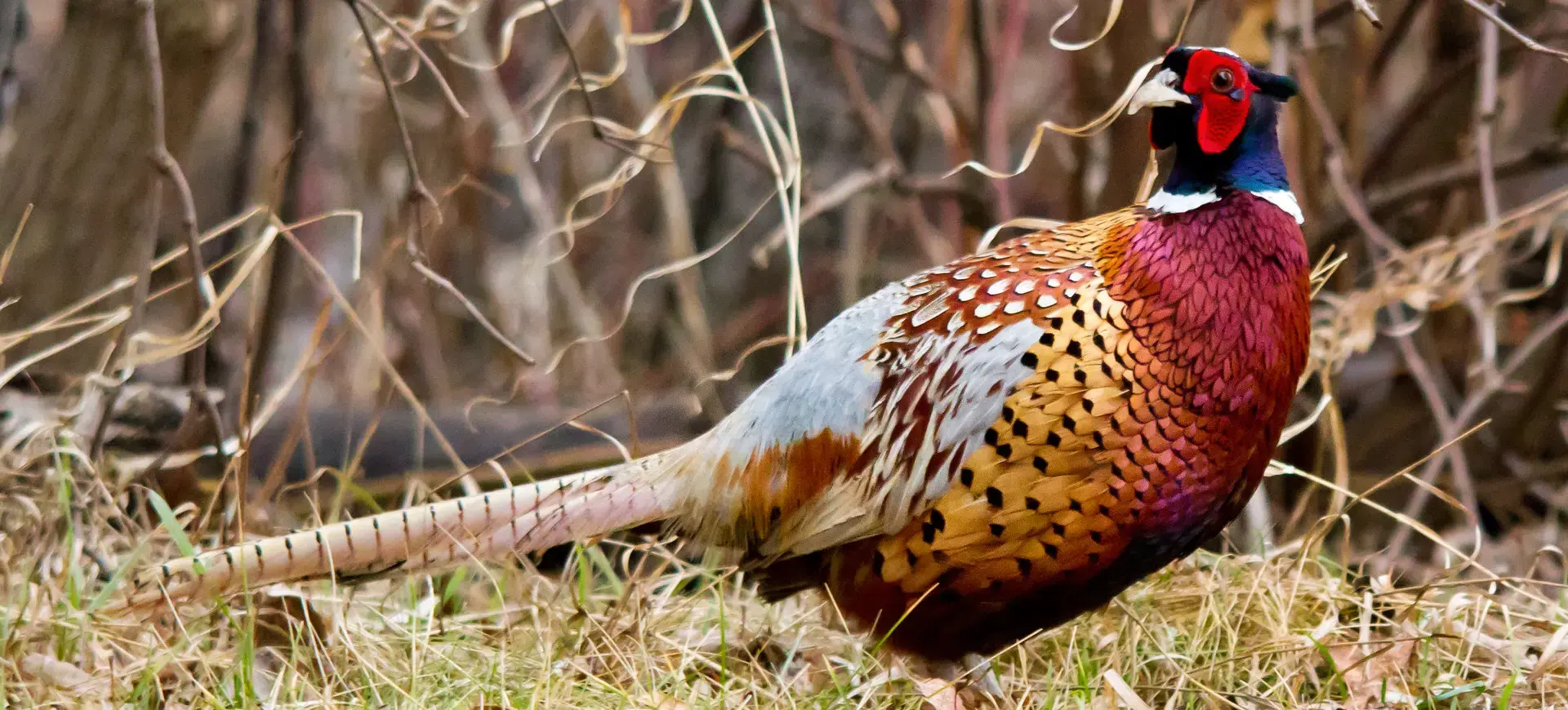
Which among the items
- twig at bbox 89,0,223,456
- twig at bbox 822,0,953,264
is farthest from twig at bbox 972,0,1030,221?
twig at bbox 89,0,223,456

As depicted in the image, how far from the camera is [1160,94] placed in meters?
2.30

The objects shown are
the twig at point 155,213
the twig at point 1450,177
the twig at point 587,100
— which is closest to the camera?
the twig at point 155,213

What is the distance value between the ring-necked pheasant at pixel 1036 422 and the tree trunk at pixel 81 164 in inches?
60.8

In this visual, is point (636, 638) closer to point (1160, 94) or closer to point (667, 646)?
point (667, 646)

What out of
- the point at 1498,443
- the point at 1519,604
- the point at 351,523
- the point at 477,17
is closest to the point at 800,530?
the point at 351,523

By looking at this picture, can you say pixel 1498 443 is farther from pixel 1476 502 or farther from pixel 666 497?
pixel 666 497

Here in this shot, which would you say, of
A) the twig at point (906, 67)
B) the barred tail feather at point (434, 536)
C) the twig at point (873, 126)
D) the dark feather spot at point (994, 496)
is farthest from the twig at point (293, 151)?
the dark feather spot at point (994, 496)

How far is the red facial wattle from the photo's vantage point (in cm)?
226

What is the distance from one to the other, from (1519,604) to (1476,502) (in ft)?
7.85

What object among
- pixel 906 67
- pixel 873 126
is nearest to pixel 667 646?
pixel 906 67

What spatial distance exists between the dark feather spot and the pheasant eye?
28.7 inches

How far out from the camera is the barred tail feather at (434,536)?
2.49 metres

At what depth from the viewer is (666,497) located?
265cm

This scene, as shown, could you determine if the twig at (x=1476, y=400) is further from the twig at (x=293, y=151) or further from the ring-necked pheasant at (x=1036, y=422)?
the twig at (x=293, y=151)
